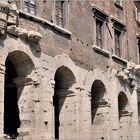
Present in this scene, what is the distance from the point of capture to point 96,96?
66.8 ft

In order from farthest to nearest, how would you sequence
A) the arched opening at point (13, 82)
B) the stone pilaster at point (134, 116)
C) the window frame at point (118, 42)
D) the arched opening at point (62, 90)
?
the window frame at point (118, 42)
the stone pilaster at point (134, 116)
the arched opening at point (62, 90)
the arched opening at point (13, 82)

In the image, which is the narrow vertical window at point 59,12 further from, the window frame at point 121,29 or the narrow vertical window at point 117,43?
the narrow vertical window at point 117,43

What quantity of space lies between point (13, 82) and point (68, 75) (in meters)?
2.44

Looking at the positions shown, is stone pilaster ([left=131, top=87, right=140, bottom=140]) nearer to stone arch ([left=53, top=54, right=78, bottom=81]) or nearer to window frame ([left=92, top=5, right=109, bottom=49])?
window frame ([left=92, top=5, right=109, bottom=49])

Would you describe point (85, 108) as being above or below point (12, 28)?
below

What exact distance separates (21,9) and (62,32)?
2266mm

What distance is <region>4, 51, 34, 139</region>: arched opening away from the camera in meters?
16.0

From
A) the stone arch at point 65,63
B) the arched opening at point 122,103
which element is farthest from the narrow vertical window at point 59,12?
the arched opening at point 122,103

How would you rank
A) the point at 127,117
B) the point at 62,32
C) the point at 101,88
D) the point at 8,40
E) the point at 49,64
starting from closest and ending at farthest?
the point at 8,40
the point at 49,64
the point at 62,32
the point at 101,88
the point at 127,117

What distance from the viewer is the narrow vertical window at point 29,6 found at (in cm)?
1656

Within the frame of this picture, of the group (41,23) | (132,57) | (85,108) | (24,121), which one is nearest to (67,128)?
(85,108)

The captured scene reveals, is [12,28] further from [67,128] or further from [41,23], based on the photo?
[67,128]

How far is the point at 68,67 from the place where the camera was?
1780 centimetres

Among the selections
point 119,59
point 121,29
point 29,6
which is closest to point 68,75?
point 29,6
